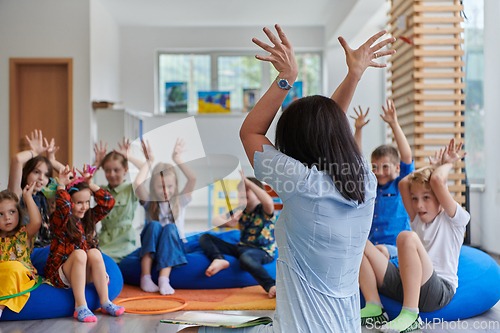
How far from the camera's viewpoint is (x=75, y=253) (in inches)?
76.4

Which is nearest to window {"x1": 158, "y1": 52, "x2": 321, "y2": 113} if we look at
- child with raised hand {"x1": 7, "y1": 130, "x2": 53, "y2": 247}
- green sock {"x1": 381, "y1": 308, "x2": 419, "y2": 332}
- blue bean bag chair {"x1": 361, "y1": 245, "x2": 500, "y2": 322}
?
child with raised hand {"x1": 7, "y1": 130, "x2": 53, "y2": 247}

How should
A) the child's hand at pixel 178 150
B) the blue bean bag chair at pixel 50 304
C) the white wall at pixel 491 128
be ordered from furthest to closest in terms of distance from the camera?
the white wall at pixel 491 128 → the child's hand at pixel 178 150 → the blue bean bag chair at pixel 50 304

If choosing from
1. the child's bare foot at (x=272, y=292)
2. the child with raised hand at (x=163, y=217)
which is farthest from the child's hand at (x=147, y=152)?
the child's bare foot at (x=272, y=292)

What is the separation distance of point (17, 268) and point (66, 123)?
312cm

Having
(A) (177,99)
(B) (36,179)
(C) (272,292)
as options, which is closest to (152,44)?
(A) (177,99)

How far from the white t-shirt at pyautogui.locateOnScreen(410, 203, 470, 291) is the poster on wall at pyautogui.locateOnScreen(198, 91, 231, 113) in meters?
4.52

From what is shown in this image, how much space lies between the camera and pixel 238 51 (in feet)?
20.2

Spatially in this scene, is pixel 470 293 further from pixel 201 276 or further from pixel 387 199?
pixel 201 276

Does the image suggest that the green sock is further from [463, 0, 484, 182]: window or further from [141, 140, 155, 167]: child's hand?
[463, 0, 484, 182]: window

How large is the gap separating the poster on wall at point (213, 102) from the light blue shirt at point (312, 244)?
525 cm

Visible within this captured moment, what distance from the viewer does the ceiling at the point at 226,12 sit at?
5.11 m

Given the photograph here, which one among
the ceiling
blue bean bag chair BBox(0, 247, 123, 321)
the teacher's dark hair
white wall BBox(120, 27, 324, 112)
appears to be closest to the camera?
the teacher's dark hair

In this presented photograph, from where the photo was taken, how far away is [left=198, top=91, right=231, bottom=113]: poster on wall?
20.0ft

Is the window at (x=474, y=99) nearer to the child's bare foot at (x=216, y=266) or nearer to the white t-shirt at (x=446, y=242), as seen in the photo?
the white t-shirt at (x=446, y=242)
